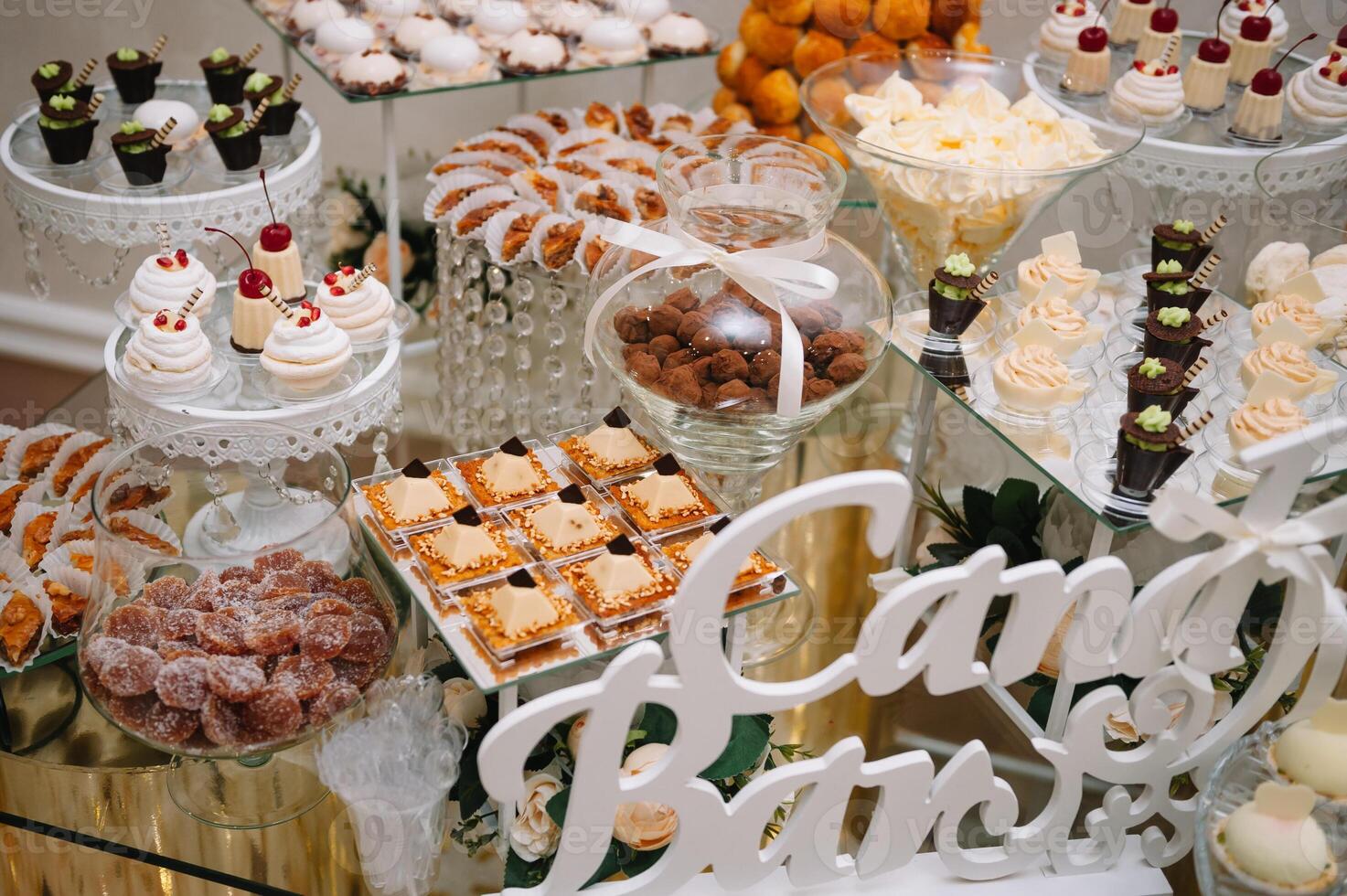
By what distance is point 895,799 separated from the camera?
132 centimetres

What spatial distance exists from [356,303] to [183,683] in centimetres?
56

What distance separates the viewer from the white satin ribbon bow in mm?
1476

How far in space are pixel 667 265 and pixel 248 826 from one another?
2.66ft

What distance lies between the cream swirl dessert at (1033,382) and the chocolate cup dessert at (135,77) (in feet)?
4.52

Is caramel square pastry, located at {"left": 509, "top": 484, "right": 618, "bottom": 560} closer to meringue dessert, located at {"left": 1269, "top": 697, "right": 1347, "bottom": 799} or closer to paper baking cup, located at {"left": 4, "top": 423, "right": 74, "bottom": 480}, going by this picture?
meringue dessert, located at {"left": 1269, "top": 697, "right": 1347, "bottom": 799}

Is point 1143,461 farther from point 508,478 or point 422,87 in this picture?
point 422,87

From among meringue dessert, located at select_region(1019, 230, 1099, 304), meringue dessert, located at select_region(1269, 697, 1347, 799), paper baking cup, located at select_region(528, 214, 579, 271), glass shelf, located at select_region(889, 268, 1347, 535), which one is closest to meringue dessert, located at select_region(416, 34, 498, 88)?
paper baking cup, located at select_region(528, 214, 579, 271)

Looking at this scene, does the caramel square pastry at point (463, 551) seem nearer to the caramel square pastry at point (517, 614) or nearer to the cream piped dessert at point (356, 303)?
the caramel square pastry at point (517, 614)

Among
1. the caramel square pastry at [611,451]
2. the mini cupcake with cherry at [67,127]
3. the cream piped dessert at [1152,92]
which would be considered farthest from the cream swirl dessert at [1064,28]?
the mini cupcake with cherry at [67,127]

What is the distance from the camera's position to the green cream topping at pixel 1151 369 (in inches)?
59.0

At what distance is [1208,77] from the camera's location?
2127mm

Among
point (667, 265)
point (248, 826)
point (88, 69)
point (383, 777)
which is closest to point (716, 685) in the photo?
point (383, 777)

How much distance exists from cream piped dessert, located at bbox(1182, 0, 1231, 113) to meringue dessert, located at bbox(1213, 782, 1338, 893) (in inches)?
49.6

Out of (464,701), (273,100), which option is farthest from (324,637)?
(273,100)
